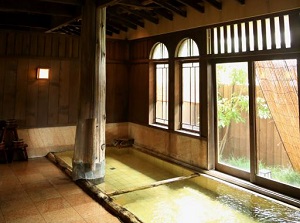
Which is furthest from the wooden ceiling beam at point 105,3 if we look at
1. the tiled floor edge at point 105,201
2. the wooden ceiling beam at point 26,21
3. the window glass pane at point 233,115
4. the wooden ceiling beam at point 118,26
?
the tiled floor edge at point 105,201

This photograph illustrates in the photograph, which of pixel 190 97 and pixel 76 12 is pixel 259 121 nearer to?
pixel 190 97

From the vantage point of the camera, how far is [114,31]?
7.53 metres

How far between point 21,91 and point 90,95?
2.66 meters

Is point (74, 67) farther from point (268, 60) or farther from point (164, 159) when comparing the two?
point (268, 60)

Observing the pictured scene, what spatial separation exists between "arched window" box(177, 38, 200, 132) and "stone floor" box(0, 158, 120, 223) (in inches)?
105

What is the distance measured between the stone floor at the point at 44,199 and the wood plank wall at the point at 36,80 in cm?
151

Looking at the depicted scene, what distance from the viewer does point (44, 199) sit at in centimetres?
393

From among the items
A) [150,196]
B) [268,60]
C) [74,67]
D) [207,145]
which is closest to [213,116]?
[207,145]

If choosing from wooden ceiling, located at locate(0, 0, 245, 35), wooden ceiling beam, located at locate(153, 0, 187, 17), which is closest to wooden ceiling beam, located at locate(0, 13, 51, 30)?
wooden ceiling, located at locate(0, 0, 245, 35)

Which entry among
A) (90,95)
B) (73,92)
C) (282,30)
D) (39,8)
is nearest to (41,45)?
(73,92)

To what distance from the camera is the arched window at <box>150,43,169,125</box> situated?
652cm

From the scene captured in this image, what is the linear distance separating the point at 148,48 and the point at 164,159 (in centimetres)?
280

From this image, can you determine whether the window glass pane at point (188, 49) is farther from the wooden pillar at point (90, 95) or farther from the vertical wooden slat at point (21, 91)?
the vertical wooden slat at point (21, 91)

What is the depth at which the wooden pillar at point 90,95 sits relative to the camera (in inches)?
181
